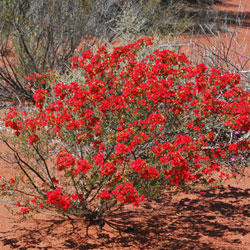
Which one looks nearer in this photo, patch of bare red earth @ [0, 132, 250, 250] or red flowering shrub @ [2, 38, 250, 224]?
red flowering shrub @ [2, 38, 250, 224]

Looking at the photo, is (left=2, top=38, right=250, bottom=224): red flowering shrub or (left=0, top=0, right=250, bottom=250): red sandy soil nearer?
(left=2, top=38, right=250, bottom=224): red flowering shrub

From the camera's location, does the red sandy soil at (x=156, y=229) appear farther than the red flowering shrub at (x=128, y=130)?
Yes

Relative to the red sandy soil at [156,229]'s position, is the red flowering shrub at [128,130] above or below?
above

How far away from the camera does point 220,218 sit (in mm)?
4770

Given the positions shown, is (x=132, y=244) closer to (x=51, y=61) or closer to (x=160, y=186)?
(x=160, y=186)

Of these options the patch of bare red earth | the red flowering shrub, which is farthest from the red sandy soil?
the red flowering shrub

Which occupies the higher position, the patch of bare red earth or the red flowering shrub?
the red flowering shrub

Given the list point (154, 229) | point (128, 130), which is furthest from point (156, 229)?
point (128, 130)

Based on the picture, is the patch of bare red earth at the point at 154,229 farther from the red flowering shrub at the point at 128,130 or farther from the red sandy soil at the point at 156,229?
the red flowering shrub at the point at 128,130

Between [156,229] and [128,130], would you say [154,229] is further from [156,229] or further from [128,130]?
[128,130]

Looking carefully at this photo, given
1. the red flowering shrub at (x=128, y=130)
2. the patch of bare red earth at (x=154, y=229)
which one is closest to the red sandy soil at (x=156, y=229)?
the patch of bare red earth at (x=154, y=229)

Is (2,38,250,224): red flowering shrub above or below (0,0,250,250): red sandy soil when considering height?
above

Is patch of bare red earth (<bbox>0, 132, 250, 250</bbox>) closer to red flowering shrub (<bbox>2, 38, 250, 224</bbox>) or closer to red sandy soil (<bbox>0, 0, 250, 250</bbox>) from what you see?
red sandy soil (<bbox>0, 0, 250, 250</bbox>)

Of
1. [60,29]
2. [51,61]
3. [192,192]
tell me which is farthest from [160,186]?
[51,61]
